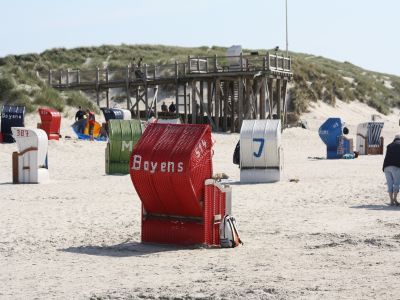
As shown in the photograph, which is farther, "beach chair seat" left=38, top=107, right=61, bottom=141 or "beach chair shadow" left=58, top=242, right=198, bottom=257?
"beach chair seat" left=38, top=107, right=61, bottom=141

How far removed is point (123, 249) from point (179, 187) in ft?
3.26

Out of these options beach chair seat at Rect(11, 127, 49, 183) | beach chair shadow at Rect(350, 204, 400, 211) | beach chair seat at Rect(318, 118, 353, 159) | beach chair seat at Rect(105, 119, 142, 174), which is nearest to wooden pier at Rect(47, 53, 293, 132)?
beach chair seat at Rect(318, 118, 353, 159)

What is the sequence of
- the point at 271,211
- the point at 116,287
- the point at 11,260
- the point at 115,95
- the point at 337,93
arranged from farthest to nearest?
1. the point at 337,93
2. the point at 115,95
3. the point at 271,211
4. the point at 11,260
5. the point at 116,287

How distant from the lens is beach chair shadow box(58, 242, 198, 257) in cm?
1040

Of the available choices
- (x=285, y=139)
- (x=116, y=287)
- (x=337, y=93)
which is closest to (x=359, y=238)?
(x=116, y=287)

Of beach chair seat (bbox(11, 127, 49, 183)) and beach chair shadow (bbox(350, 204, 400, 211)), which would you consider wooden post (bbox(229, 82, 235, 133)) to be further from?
beach chair shadow (bbox(350, 204, 400, 211))

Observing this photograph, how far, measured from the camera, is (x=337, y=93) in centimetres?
6512

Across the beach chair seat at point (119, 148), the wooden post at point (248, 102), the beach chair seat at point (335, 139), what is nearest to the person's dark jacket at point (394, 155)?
the beach chair seat at point (119, 148)

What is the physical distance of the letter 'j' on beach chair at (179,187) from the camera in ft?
34.5

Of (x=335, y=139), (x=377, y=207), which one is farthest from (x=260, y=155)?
(x=335, y=139)

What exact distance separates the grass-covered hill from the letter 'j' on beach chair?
27.3 metres

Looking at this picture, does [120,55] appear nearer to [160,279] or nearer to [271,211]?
[271,211]

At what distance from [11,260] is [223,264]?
2.32 m

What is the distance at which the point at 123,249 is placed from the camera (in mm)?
10688
